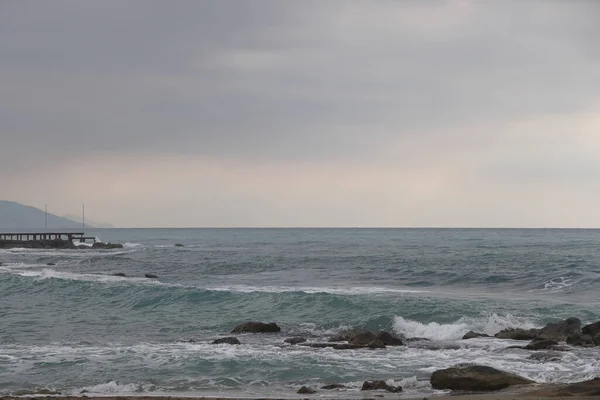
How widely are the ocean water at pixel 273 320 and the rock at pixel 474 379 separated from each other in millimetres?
514

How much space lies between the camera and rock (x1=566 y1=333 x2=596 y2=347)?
751 inches

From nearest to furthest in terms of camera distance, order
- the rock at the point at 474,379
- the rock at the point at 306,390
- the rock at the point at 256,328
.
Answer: the rock at the point at 474,379
the rock at the point at 306,390
the rock at the point at 256,328

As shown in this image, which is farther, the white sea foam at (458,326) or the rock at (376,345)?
the white sea foam at (458,326)

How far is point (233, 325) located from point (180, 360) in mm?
7181

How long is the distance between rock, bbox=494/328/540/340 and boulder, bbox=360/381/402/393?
790 centimetres

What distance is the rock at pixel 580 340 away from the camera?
1908 cm

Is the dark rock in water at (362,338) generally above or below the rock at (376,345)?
above

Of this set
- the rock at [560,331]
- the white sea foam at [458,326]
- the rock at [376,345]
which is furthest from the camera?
the white sea foam at [458,326]

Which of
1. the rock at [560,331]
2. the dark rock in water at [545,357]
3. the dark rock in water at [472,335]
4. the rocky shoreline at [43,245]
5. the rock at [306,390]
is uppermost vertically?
the rocky shoreline at [43,245]

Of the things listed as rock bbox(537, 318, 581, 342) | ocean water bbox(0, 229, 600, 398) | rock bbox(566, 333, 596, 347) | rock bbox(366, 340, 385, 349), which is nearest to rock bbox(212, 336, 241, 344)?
ocean water bbox(0, 229, 600, 398)

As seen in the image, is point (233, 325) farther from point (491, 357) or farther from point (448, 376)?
point (448, 376)

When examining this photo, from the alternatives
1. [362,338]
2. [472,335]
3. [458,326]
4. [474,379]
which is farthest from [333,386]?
[458,326]

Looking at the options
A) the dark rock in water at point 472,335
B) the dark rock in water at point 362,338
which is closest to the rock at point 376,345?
the dark rock in water at point 362,338

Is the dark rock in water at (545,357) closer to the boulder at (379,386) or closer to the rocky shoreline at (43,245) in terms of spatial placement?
the boulder at (379,386)
